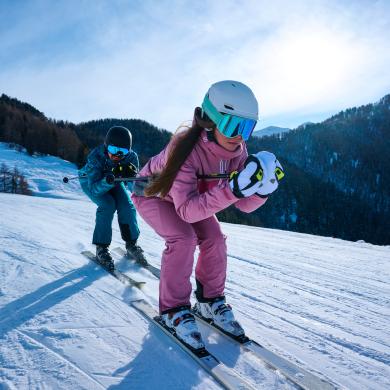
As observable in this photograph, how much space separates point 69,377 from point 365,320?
7.29 feet

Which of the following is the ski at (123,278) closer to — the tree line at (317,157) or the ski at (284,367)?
the ski at (284,367)

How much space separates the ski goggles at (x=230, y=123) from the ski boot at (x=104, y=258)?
209 centimetres

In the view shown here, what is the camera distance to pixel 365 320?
9.37ft

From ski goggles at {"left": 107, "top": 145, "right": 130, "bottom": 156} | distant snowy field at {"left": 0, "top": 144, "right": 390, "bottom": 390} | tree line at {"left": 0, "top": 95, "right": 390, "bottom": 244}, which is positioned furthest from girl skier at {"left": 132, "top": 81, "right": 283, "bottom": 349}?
tree line at {"left": 0, "top": 95, "right": 390, "bottom": 244}

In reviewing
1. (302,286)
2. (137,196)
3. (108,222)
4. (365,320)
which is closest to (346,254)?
(302,286)

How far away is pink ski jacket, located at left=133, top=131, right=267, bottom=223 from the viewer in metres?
2.17

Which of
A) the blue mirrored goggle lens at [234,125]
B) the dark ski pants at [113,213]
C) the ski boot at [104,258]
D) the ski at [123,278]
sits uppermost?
the blue mirrored goggle lens at [234,125]

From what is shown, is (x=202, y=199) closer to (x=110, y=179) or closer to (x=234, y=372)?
(x=234, y=372)

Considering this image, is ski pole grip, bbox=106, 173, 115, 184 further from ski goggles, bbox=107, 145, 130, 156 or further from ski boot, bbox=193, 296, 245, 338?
ski boot, bbox=193, 296, 245, 338

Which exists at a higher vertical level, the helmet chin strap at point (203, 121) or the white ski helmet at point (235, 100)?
the white ski helmet at point (235, 100)

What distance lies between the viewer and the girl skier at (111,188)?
4270 millimetres

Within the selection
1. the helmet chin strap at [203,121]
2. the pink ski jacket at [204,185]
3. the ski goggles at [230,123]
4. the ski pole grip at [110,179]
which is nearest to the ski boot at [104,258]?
the ski pole grip at [110,179]

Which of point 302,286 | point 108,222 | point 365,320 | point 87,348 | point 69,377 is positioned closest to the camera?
point 69,377

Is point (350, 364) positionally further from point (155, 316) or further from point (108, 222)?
point (108, 222)
